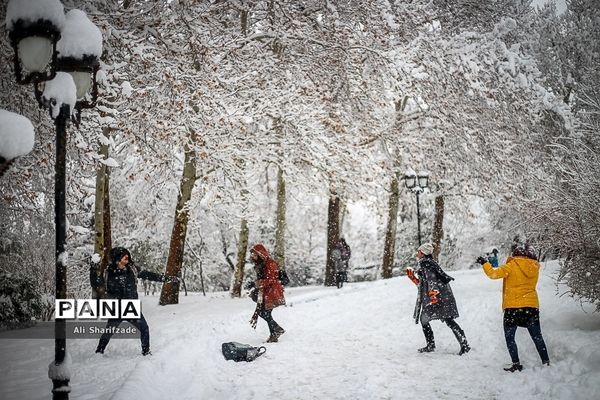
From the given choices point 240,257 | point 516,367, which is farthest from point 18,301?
point 516,367

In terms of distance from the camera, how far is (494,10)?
1326 cm

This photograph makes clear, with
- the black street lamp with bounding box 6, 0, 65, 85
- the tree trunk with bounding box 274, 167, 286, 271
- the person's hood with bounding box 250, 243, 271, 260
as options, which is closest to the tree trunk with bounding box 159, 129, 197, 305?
the tree trunk with bounding box 274, 167, 286, 271

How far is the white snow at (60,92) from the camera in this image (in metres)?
4.61

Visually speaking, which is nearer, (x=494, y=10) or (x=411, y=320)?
(x=411, y=320)

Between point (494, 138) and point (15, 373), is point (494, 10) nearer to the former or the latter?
point (494, 138)

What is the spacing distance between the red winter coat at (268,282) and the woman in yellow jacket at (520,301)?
373cm

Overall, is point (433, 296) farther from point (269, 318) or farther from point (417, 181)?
point (417, 181)

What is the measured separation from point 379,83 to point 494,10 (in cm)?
478

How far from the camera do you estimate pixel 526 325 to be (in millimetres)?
6078

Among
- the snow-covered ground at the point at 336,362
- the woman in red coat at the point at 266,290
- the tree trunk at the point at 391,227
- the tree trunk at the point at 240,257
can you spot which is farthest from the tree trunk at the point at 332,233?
the woman in red coat at the point at 266,290

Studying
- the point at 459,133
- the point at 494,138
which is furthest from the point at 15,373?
the point at 494,138

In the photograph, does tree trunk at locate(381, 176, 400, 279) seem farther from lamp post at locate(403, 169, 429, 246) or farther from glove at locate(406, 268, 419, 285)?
glove at locate(406, 268, 419, 285)

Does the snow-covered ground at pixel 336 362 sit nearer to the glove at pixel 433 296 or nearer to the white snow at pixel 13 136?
the glove at pixel 433 296

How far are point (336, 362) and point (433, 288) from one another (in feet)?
6.62
